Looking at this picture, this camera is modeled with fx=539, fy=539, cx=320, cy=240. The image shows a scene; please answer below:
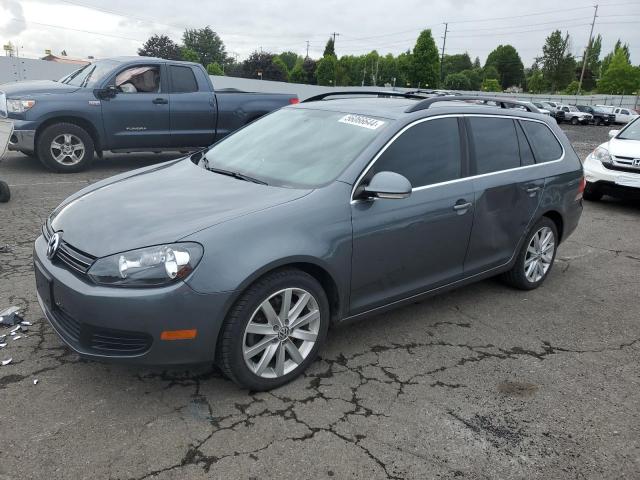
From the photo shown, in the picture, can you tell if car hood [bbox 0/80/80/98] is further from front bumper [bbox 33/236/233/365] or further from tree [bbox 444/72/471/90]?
tree [bbox 444/72/471/90]

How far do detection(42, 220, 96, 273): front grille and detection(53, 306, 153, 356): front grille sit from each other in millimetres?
263

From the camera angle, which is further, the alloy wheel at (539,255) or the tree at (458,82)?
the tree at (458,82)

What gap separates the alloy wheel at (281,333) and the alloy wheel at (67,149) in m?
7.07

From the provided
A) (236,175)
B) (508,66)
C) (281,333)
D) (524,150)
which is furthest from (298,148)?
(508,66)

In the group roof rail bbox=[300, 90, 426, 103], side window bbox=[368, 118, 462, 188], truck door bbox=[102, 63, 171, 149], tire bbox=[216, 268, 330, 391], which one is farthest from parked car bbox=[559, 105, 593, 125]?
tire bbox=[216, 268, 330, 391]

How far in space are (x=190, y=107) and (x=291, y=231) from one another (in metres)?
7.24

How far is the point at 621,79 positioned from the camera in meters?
79.9

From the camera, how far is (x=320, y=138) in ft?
12.4

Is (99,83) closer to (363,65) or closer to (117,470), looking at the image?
(117,470)

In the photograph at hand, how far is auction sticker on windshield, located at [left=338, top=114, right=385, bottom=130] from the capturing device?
367cm

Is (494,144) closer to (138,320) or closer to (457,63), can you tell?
(138,320)

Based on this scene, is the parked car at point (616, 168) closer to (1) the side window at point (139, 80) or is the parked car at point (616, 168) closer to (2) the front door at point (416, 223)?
(2) the front door at point (416, 223)

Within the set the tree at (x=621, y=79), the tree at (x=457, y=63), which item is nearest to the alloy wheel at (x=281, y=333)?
the tree at (x=621, y=79)

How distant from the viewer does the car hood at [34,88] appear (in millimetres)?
8320
